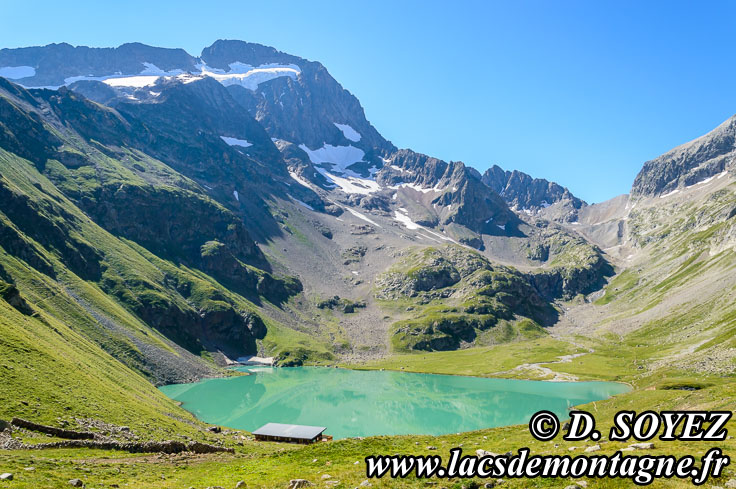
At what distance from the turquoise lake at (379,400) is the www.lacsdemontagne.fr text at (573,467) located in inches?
2539

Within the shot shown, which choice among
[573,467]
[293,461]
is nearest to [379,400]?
[293,461]

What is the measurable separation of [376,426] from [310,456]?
215 feet

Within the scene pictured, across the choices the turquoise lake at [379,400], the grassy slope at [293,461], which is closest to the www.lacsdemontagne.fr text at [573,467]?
the grassy slope at [293,461]

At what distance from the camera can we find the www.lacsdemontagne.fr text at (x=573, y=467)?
16625 mm

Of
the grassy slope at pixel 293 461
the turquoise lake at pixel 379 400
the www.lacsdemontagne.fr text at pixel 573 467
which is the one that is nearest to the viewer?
the www.lacsdemontagne.fr text at pixel 573 467

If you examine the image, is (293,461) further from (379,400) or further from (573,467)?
(379,400)

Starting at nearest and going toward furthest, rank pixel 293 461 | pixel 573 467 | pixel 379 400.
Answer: pixel 573 467
pixel 293 461
pixel 379 400

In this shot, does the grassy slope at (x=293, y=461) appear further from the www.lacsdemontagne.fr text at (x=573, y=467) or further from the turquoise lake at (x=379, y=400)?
the turquoise lake at (x=379, y=400)

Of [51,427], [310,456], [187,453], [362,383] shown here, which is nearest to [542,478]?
[310,456]

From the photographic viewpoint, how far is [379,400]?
4850 inches

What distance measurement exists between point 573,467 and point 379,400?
111478 millimetres

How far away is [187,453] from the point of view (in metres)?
37.8

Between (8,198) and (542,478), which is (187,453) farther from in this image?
(8,198)

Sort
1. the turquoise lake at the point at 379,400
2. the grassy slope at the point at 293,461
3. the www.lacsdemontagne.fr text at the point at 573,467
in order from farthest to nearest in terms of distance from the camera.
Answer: the turquoise lake at the point at 379,400, the grassy slope at the point at 293,461, the www.lacsdemontagne.fr text at the point at 573,467
